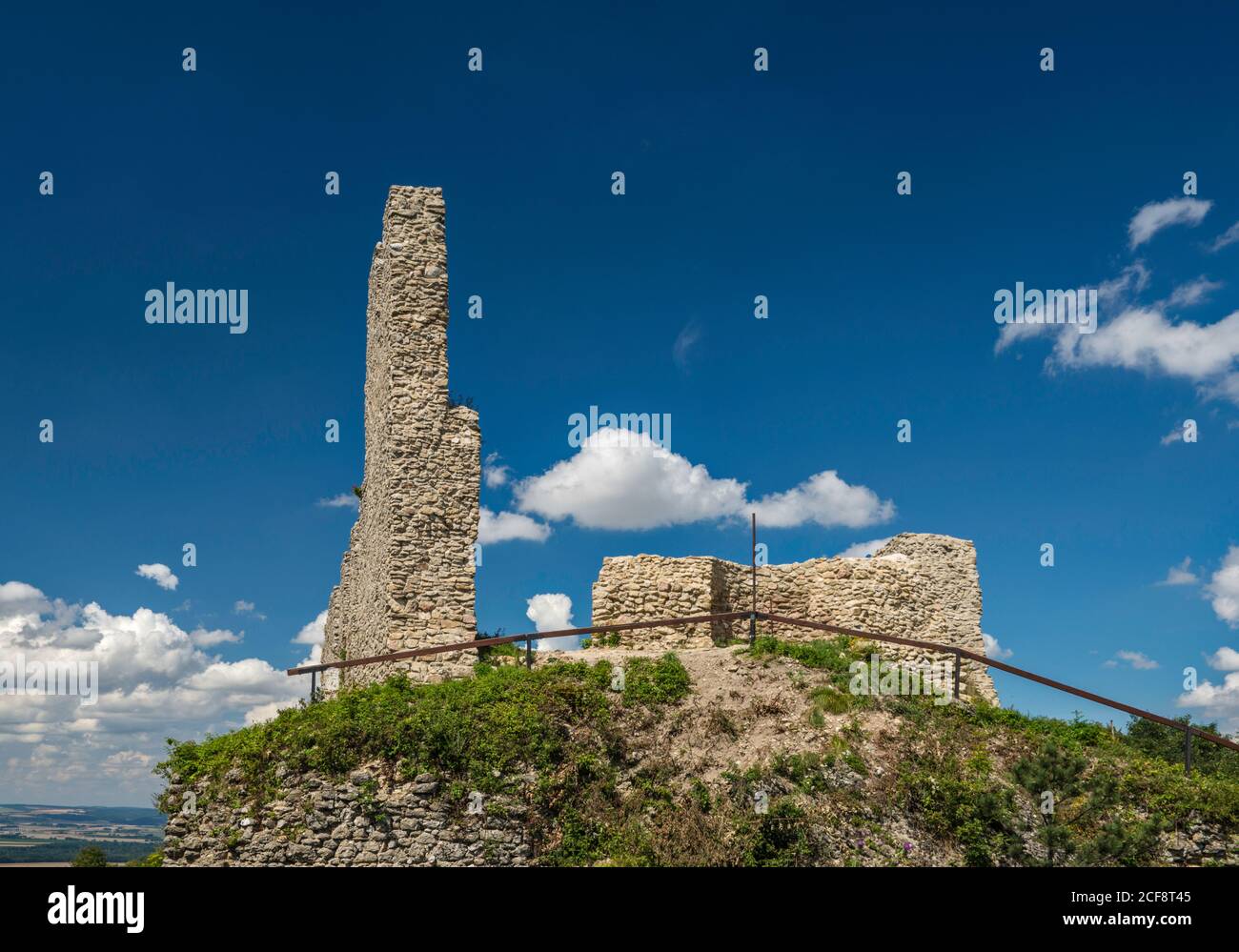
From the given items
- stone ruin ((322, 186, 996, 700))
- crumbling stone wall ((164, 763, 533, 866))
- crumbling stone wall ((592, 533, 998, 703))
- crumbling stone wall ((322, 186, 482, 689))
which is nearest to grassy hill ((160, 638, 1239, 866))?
crumbling stone wall ((164, 763, 533, 866))

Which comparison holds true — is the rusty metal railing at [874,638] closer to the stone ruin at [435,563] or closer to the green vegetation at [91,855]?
the stone ruin at [435,563]

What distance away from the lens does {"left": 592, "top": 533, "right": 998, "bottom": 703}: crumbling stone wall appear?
21995mm

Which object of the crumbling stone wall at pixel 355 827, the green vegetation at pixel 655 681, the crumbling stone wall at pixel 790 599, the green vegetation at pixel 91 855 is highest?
the crumbling stone wall at pixel 790 599

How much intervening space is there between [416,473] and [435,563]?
1.96 metres

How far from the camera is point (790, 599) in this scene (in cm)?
2477

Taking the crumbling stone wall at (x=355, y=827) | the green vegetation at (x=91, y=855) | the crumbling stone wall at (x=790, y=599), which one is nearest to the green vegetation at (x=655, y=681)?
the crumbling stone wall at (x=355, y=827)

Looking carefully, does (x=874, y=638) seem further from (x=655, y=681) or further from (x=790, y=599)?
(x=790, y=599)

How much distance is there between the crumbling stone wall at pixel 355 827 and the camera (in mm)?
12805

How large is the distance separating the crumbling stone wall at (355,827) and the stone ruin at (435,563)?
468 centimetres

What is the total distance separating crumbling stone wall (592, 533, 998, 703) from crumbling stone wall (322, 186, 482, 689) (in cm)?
455

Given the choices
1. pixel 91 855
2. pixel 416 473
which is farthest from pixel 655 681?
pixel 91 855

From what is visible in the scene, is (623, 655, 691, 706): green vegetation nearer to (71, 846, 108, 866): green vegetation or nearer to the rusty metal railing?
the rusty metal railing
